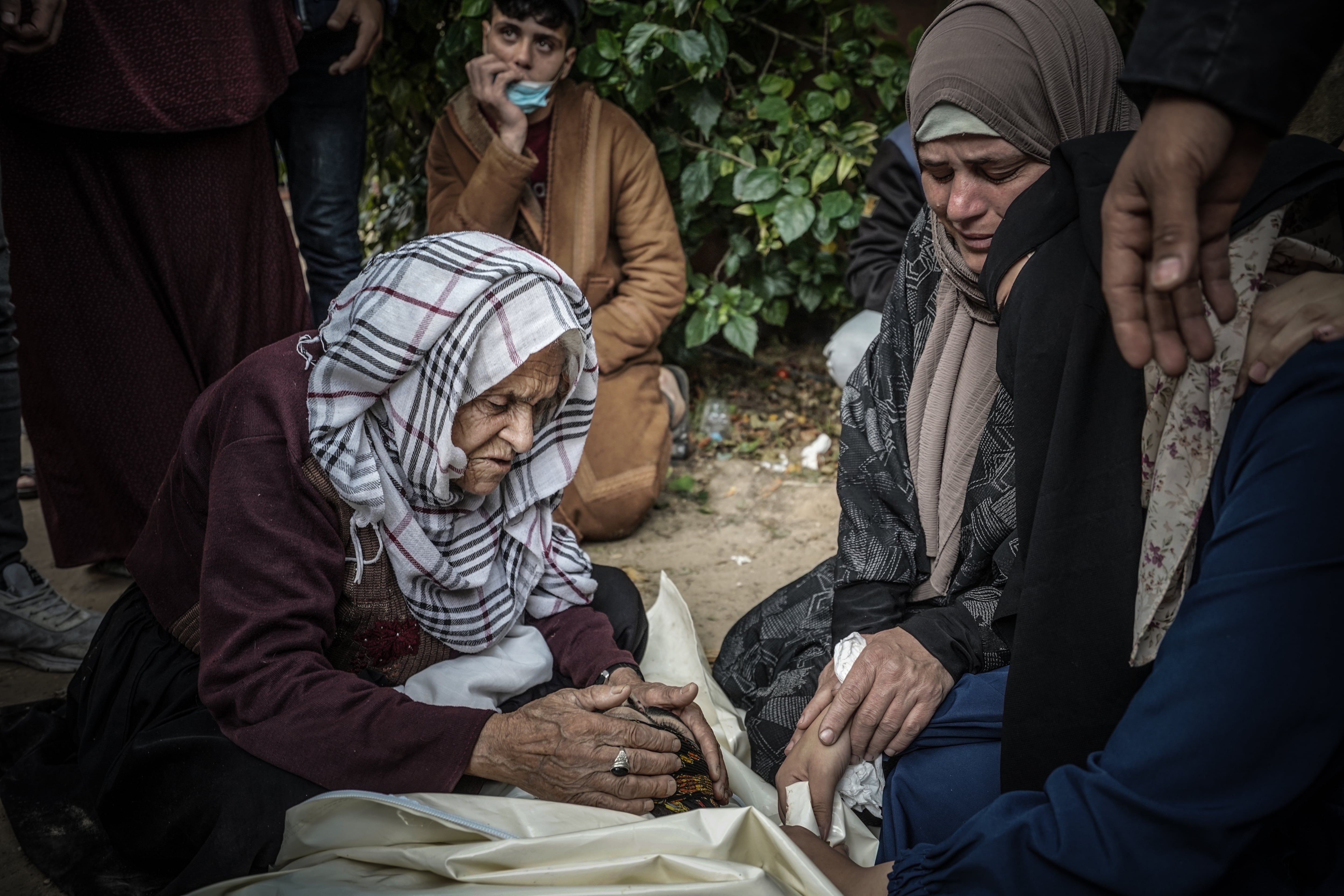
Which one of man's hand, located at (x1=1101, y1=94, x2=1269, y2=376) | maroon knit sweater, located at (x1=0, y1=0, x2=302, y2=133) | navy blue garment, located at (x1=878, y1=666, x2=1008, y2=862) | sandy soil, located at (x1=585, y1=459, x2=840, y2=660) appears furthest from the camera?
sandy soil, located at (x1=585, y1=459, x2=840, y2=660)

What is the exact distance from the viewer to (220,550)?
1680mm

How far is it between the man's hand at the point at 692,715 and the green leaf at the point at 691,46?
3033 millimetres

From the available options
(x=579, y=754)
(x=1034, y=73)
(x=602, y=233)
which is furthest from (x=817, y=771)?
(x=602, y=233)

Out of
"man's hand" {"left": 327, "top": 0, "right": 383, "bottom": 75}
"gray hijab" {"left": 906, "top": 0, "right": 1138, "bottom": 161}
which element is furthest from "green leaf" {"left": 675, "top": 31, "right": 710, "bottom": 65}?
"gray hijab" {"left": 906, "top": 0, "right": 1138, "bottom": 161}

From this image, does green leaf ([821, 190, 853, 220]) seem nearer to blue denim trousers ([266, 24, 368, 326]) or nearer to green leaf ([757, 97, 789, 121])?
green leaf ([757, 97, 789, 121])

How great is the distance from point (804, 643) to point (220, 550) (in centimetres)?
138

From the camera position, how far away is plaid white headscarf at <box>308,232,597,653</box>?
5.68 feet

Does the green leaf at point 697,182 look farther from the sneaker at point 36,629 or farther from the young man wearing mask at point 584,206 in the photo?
the sneaker at point 36,629

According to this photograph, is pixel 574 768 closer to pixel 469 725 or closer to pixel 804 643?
pixel 469 725

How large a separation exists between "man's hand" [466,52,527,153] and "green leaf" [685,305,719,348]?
1297mm

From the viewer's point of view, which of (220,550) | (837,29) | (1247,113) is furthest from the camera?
(837,29)

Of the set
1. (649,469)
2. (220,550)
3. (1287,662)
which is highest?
(1287,662)

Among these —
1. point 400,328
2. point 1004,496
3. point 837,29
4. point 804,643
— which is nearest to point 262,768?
point 400,328

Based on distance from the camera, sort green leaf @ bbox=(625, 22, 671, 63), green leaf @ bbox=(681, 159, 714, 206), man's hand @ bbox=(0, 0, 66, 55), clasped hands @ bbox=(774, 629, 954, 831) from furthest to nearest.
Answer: green leaf @ bbox=(681, 159, 714, 206), green leaf @ bbox=(625, 22, 671, 63), man's hand @ bbox=(0, 0, 66, 55), clasped hands @ bbox=(774, 629, 954, 831)
